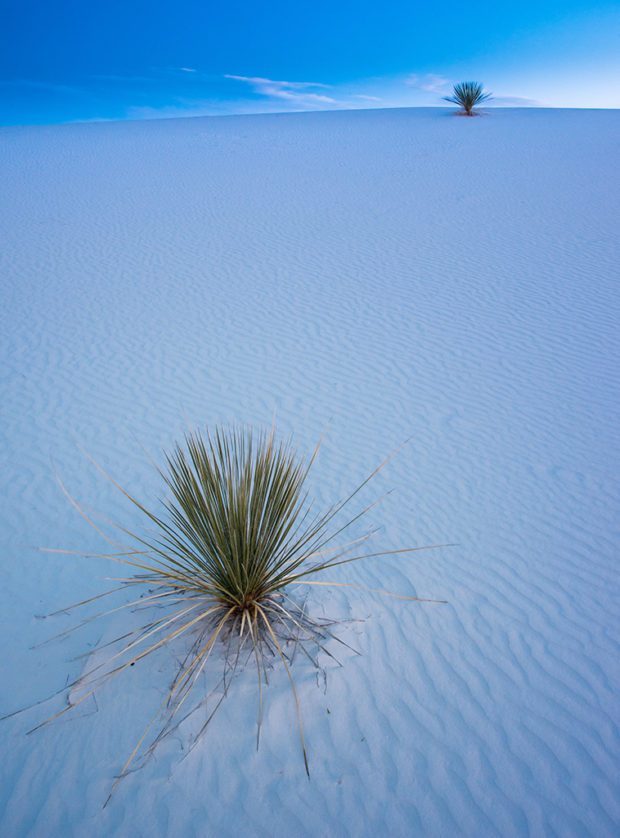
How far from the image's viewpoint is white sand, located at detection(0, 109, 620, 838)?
2268 millimetres

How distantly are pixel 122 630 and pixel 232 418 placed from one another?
2.67m

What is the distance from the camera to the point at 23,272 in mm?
9492

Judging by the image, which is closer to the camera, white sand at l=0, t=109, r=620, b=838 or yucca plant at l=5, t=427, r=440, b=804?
white sand at l=0, t=109, r=620, b=838

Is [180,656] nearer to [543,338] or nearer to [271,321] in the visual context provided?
[271,321]

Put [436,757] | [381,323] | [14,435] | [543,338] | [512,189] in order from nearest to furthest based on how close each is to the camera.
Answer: [436,757] < [14,435] < [543,338] < [381,323] < [512,189]

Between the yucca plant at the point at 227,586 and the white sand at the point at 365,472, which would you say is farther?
the yucca plant at the point at 227,586

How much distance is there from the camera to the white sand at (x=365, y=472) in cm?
227

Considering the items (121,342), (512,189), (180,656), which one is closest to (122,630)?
(180,656)

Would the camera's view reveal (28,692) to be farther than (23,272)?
No

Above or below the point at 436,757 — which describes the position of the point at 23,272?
above

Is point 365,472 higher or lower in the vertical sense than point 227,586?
higher

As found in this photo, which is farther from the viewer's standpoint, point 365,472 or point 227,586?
point 365,472

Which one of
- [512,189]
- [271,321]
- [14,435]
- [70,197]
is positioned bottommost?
[14,435]

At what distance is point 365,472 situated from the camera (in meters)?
4.44
